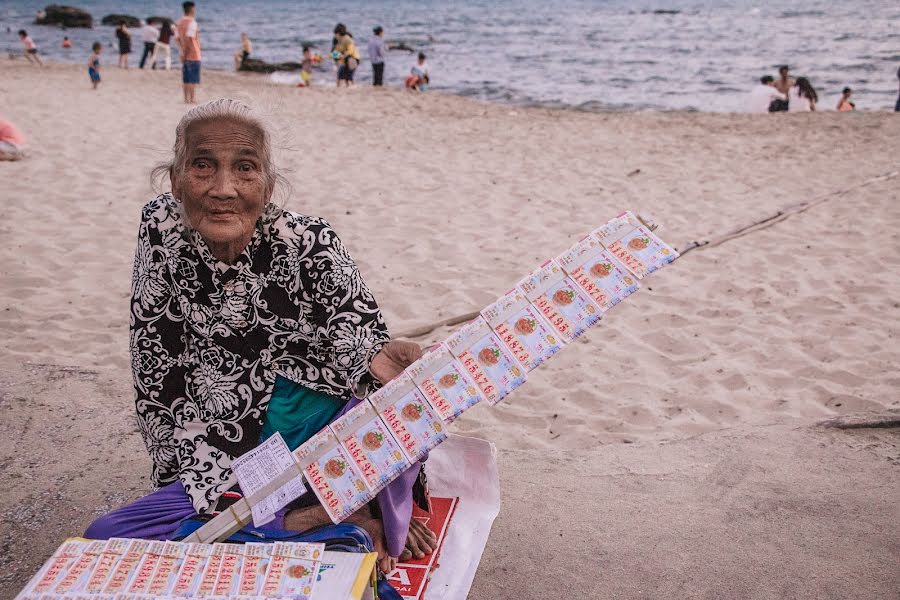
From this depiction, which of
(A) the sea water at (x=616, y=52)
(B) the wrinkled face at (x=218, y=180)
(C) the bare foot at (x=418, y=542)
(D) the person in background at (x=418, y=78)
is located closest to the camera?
(B) the wrinkled face at (x=218, y=180)

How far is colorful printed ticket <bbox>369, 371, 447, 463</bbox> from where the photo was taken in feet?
6.14

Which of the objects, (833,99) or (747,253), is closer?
(747,253)

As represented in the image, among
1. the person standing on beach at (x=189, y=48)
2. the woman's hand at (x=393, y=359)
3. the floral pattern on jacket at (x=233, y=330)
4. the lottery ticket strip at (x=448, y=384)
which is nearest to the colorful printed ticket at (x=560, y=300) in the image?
the lottery ticket strip at (x=448, y=384)

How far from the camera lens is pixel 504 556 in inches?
96.0

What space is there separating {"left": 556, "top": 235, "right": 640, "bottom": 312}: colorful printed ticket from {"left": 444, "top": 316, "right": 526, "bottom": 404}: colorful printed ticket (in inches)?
10.4

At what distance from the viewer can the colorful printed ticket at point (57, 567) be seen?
1.60 metres

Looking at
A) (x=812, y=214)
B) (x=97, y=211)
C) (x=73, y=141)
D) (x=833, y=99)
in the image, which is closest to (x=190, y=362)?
(x=97, y=211)

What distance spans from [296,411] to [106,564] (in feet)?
2.19

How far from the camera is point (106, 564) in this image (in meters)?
1.68

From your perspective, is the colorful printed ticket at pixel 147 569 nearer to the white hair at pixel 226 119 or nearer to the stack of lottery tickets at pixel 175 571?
the stack of lottery tickets at pixel 175 571

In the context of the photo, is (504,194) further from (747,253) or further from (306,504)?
(306,504)

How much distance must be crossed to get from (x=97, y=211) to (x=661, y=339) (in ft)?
15.0

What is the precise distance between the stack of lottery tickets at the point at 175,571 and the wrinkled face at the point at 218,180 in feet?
2.66

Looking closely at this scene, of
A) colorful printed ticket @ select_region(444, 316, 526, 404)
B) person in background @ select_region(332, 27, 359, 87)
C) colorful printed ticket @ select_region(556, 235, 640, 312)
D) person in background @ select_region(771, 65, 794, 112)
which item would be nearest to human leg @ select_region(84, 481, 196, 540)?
colorful printed ticket @ select_region(444, 316, 526, 404)
